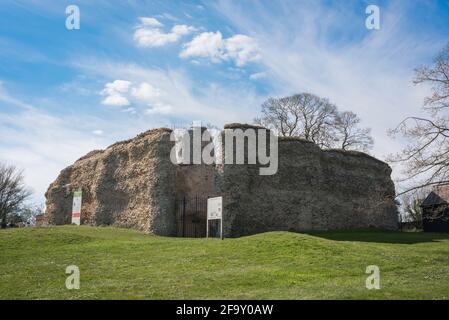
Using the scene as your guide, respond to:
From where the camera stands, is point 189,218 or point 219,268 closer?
point 219,268

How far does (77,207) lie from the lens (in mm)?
30719

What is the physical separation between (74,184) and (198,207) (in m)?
11.1

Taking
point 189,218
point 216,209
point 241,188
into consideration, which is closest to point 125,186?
point 189,218

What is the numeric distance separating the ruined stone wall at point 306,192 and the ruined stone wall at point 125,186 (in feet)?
10.9

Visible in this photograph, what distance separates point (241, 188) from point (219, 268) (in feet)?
36.2

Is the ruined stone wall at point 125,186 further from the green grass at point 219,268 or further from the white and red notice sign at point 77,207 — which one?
the green grass at point 219,268

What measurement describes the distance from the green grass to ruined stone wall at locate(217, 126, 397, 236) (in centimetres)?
613

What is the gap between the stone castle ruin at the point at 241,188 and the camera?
2461 centimetres

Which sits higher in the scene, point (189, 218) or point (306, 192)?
point (306, 192)

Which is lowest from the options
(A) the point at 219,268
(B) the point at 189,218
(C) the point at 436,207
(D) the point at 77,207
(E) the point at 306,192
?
(A) the point at 219,268

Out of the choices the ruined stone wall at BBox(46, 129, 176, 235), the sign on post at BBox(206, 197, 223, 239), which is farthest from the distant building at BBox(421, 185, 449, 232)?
the sign on post at BBox(206, 197, 223, 239)

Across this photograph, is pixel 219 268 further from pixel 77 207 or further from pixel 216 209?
pixel 77 207
